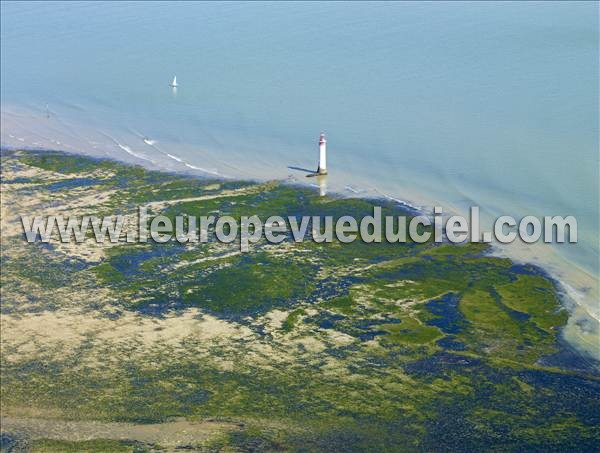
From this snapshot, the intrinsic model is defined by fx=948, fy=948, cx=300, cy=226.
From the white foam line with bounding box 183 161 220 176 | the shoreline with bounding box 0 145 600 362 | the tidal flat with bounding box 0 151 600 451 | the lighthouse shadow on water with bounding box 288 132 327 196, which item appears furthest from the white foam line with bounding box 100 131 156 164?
the shoreline with bounding box 0 145 600 362

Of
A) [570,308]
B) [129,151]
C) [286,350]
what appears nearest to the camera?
[286,350]

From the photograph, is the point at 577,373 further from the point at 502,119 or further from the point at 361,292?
the point at 502,119

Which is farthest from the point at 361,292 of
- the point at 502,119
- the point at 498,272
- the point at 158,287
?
the point at 502,119

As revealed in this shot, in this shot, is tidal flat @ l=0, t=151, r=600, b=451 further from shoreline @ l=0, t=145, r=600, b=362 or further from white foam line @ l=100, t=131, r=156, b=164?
white foam line @ l=100, t=131, r=156, b=164

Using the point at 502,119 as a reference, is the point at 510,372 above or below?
below

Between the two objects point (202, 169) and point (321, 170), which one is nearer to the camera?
point (321, 170)

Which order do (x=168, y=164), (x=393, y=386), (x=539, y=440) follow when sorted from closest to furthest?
(x=539, y=440) → (x=393, y=386) → (x=168, y=164)

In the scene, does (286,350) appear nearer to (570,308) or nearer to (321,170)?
(570,308)

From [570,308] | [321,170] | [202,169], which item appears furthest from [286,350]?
[202,169]
